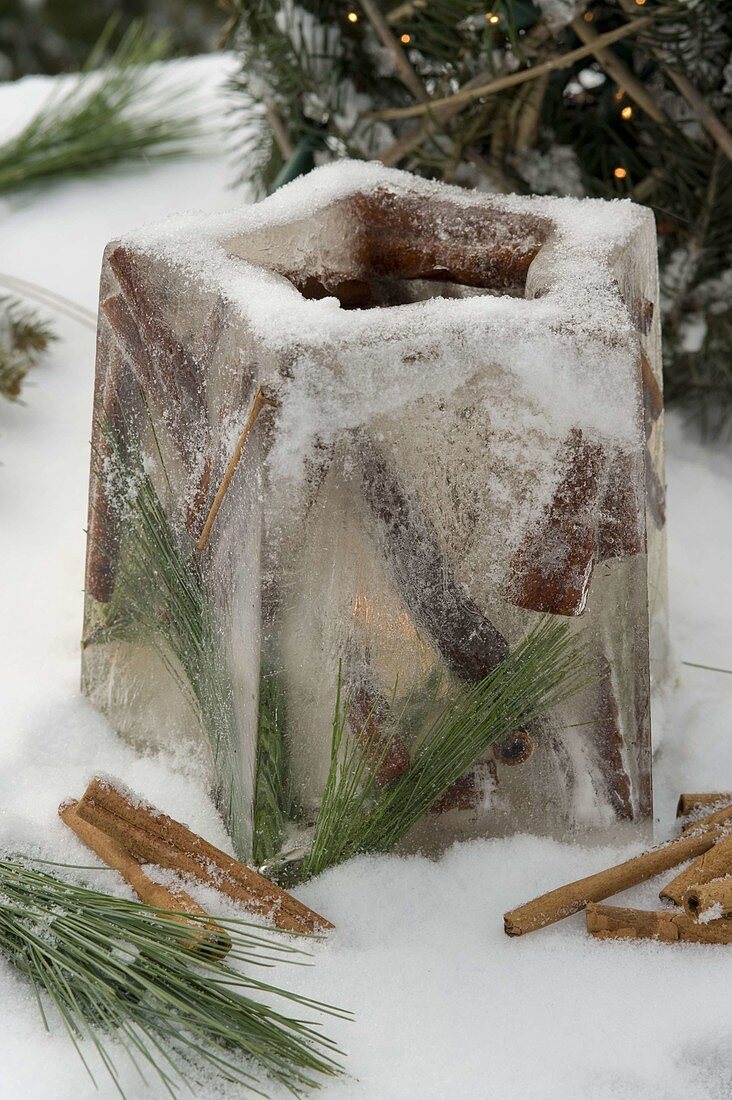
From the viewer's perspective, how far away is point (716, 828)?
0.68 metres

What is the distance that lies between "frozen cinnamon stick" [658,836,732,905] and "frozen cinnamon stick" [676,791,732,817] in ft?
0.20

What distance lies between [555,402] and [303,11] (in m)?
0.53

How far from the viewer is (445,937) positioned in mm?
631

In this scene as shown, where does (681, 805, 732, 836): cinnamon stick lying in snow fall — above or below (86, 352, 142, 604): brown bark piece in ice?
below

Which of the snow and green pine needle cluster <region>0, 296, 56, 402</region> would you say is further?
green pine needle cluster <region>0, 296, 56, 402</region>

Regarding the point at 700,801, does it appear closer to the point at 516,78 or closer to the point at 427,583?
the point at 427,583

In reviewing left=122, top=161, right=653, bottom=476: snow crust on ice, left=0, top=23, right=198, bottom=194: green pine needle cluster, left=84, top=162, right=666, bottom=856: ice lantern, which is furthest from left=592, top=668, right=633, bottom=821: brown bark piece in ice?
left=0, top=23, right=198, bottom=194: green pine needle cluster

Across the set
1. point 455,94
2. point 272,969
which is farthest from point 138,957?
point 455,94

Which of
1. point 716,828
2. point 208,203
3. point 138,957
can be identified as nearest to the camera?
point 138,957

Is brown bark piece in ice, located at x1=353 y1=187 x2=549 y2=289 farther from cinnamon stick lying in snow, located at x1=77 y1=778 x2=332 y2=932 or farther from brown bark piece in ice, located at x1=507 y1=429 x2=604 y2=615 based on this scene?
cinnamon stick lying in snow, located at x1=77 y1=778 x2=332 y2=932

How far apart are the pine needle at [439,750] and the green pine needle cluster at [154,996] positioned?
7cm

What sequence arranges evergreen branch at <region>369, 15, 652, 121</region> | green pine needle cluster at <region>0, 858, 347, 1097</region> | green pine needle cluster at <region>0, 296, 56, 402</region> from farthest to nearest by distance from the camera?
green pine needle cluster at <region>0, 296, 56, 402</region>, evergreen branch at <region>369, 15, 652, 121</region>, green pine needle cluster at <region>0, 858, 347, 1097</region>

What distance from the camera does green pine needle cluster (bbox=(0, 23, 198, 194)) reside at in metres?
1.29

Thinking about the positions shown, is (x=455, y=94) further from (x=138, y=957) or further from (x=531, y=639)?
(x=138, y=957)
